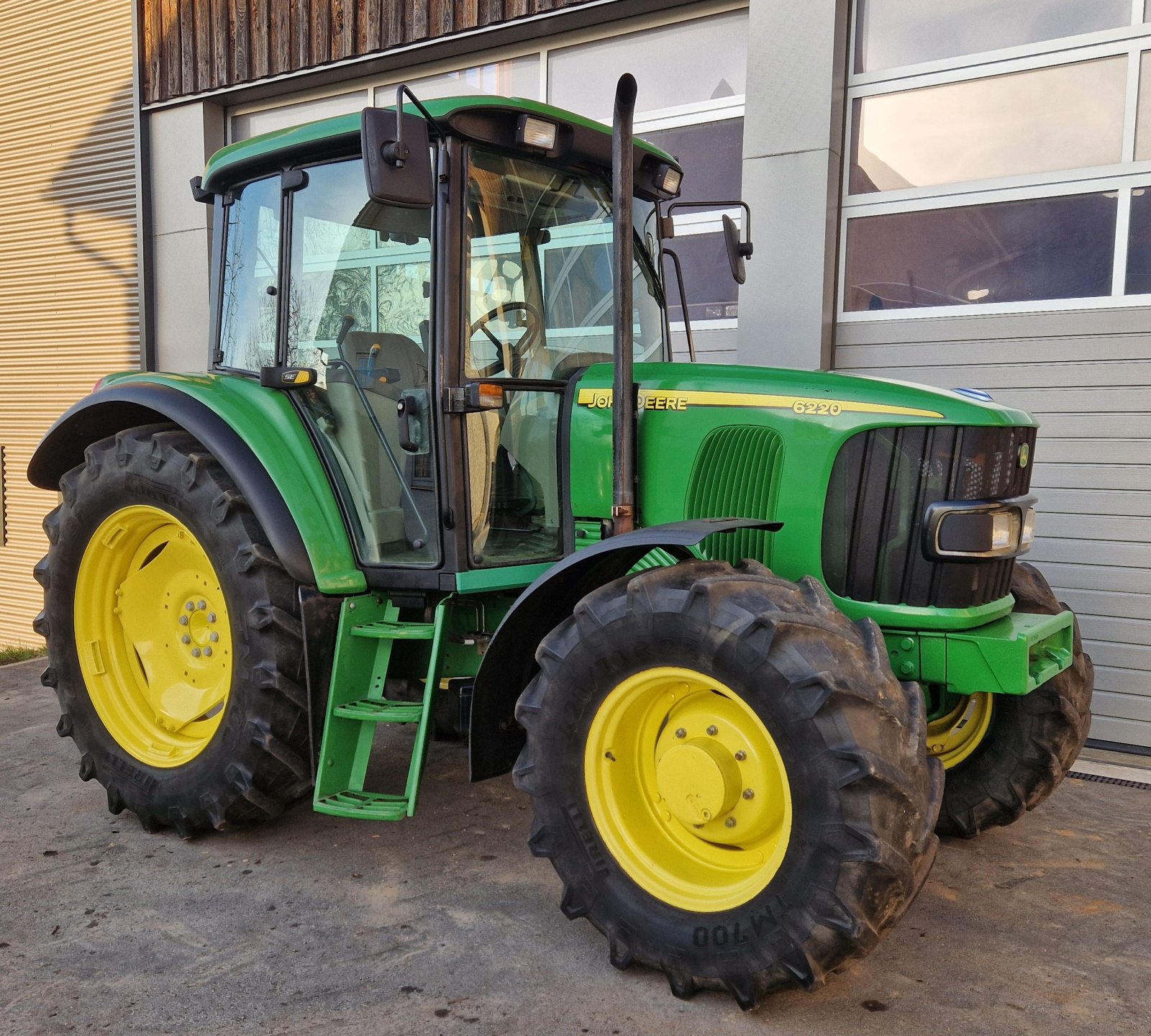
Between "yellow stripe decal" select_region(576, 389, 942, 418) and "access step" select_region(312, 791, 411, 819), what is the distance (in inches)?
52.8

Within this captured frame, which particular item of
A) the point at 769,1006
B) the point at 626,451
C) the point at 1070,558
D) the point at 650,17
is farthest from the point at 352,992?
the point at 650,17

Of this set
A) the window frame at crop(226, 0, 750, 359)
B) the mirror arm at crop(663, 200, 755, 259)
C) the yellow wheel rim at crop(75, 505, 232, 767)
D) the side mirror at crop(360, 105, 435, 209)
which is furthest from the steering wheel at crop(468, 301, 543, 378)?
the window frame at crop(226, 0, 750, 359)

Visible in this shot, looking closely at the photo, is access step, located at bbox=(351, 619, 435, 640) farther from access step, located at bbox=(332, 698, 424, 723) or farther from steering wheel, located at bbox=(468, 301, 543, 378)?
steering wheel, located at bbox=(468, 301, 543, 378)

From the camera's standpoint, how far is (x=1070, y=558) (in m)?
4.90

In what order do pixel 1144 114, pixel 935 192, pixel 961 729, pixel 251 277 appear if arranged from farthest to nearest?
pixel 935 192 → pixel 1144 114 → pixel 251 277 → pixel 961 729

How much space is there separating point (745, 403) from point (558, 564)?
743 mm

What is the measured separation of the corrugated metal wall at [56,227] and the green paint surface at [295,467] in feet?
17.0

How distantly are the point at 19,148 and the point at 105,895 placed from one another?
7.77 m

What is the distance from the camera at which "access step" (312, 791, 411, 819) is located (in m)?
2.98

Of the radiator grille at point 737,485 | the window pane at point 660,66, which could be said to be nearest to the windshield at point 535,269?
the radiator grille at point 737,485

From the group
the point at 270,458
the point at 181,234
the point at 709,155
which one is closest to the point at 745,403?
the point at 270,458

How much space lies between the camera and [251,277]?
12.3 ft

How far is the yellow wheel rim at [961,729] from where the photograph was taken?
3426mm

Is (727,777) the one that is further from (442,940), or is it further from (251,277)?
(251,277)
